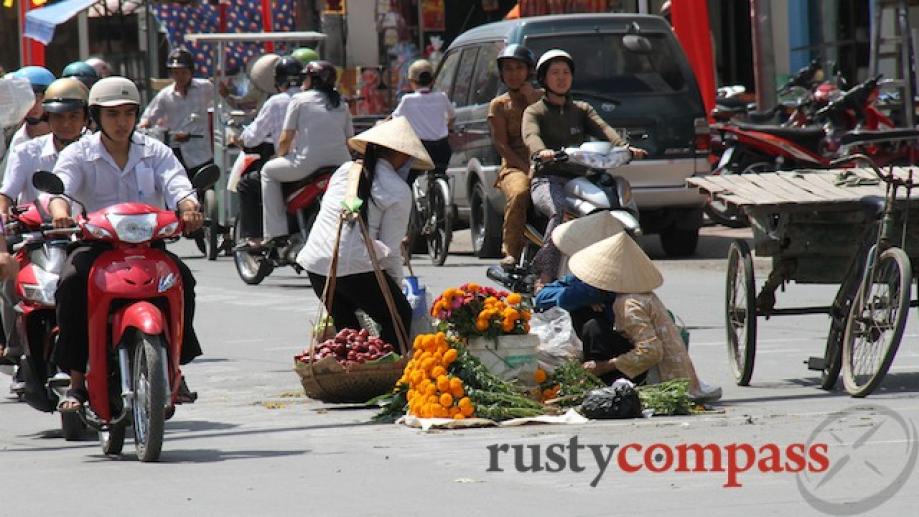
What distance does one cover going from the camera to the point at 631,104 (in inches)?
715

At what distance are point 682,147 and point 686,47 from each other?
2962 millimetres

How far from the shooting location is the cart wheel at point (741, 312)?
10.0 metres

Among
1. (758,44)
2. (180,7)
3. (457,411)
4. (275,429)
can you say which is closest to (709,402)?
(457,411)

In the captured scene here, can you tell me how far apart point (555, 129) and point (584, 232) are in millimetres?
1343

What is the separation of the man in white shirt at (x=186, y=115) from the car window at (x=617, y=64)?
4.32 meters

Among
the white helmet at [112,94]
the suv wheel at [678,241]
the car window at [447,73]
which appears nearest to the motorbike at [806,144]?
the suv wheel at [678,241]

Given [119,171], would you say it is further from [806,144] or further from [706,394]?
[806,144]

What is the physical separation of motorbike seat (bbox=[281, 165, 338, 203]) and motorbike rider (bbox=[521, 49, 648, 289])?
5.01 metres

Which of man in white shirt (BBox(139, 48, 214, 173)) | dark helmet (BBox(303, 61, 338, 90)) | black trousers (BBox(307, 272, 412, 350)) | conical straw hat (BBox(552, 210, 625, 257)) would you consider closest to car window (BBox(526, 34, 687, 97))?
dark helmet (BBox(303, 61, 338, 90))

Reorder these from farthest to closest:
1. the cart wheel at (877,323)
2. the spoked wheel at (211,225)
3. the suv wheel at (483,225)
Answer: the spoked wheel at (211,225), the suv wheel at (483,225), the cart wheel at (877,323)

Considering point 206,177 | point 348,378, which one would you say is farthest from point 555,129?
point 206,177

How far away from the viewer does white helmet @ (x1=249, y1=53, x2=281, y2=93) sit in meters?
20.1

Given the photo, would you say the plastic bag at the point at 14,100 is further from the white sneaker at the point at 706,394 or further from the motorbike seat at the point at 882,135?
the motorbike seat at the point at 882,135

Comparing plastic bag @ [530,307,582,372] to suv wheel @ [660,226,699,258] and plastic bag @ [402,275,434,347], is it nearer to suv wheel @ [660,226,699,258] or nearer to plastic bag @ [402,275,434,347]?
plastic bag @ [402,275,434,347]
